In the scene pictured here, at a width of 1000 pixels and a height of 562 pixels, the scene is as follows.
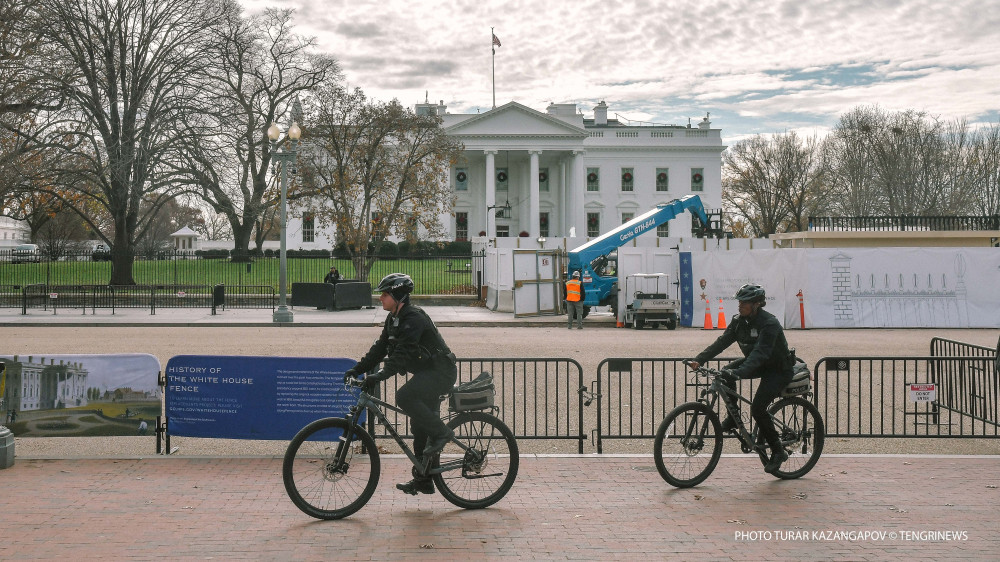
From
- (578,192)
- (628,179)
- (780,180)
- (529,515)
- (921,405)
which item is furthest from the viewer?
(628,179)

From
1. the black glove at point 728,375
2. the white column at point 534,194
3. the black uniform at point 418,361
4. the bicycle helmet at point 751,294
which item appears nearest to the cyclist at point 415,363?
the black uniform at point 418,361

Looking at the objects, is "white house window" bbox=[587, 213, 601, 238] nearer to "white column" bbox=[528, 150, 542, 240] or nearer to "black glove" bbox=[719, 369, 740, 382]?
"white column" bbox=[528, 150, 542, 240]

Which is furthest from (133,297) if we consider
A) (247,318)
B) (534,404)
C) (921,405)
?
(921,405)

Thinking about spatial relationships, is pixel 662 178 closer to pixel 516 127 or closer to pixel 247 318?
pixel 516 127

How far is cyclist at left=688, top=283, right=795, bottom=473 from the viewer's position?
23.3 feet

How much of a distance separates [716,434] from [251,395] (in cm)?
454

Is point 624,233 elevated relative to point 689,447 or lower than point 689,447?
elevated

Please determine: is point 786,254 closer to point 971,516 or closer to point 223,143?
point 971,516

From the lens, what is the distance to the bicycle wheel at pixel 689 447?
7125 mm

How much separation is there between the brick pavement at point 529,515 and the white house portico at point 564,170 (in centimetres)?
6346

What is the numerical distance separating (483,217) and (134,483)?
71.2m

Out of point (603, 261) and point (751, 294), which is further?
point (603, 261)

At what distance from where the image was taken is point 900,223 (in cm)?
3294

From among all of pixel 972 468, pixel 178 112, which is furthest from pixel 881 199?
pixel 972 468
